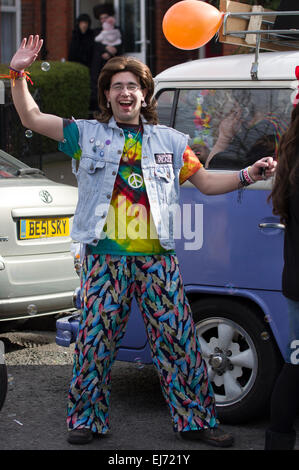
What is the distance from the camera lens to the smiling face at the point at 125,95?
4649 mm

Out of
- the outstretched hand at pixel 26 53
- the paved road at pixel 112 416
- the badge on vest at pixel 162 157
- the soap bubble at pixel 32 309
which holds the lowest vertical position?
the paved road at pixel 112 416

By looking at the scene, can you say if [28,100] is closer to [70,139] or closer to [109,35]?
[70,139]

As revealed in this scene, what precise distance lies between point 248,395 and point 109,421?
76 centimetres

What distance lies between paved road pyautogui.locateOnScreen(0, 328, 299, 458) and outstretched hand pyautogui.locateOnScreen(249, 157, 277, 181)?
4.46 ft

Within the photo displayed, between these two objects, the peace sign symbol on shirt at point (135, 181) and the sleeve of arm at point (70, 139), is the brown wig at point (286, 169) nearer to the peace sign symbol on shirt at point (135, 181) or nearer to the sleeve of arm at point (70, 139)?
the peace sign symbol on shirt at point (135, 181)

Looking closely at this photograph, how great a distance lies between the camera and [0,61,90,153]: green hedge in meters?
14.4

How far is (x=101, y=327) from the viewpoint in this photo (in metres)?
4.67

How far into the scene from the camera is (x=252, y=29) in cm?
506

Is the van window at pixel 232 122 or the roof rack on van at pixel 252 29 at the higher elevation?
the roof rack on van at pixel 252 29

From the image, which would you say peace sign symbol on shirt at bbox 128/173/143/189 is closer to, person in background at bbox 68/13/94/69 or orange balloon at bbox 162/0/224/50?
orange balloon at bbox 162/0/224/50

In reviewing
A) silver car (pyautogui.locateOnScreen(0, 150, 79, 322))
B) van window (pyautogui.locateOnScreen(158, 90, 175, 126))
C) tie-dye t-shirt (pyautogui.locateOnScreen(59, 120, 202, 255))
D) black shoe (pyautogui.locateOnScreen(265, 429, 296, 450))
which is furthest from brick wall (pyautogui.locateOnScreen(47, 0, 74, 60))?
black shoe (pyautogui.locateOnScreen(265, 429, 296, 450))

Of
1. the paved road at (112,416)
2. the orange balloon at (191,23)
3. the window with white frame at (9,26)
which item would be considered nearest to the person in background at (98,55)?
the window with white frame at (9,26)

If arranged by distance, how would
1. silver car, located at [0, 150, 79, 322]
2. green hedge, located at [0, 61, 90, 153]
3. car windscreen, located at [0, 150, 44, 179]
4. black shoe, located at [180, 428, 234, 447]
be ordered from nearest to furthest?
black shoe, located at [180, 428, 234, 447]
silver car, located at [0, 150, 79, 322]
car windscreen, located at [0, 150, 44, 179]
green hedge, located at [0, 61, 90, 153]

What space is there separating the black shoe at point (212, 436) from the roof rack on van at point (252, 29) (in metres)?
1.83
